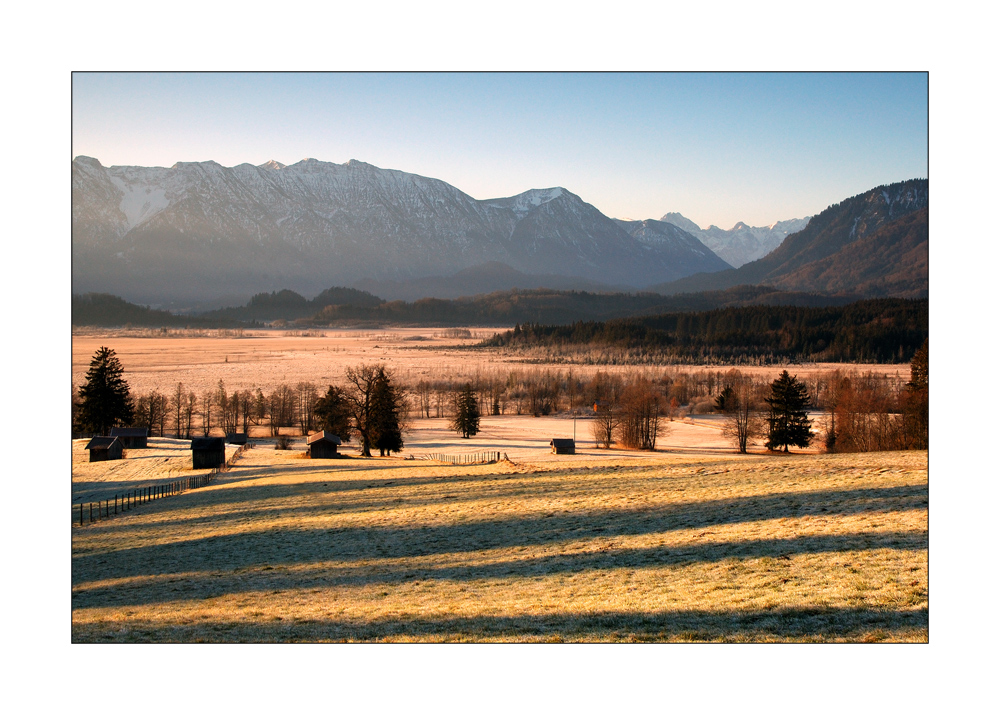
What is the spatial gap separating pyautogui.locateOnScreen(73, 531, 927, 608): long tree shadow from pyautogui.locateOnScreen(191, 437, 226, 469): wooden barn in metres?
30.4

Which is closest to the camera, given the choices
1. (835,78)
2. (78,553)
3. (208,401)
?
(835,78)

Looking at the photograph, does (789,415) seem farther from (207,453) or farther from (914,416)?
(207,453)

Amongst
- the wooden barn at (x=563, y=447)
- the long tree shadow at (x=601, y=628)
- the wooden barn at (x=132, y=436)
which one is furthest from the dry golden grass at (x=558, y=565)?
the wooden barn at (x=132, y=436)

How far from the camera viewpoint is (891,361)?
114ft

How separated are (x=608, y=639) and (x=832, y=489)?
890cm

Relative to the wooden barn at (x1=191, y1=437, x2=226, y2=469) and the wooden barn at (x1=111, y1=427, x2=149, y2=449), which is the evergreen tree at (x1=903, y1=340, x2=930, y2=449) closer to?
the wooden barn at (x1=191, y1=437, x2=226, y2=469)

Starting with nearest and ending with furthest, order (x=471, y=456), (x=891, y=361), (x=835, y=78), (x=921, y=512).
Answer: (x=921, y=512)
(x=835, y=78)
(x=891, y=361)
(x=471, y=456)

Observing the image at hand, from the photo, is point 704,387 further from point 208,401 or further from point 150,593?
point 150,593

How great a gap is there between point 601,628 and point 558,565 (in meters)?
→ 2.73

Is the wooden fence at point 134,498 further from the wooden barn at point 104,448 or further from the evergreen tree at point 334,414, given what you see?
the evergreen tree at point 334,414

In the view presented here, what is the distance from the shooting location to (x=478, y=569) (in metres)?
13.7

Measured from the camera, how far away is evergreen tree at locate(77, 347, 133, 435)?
5603 cm

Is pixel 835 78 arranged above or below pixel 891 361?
above
